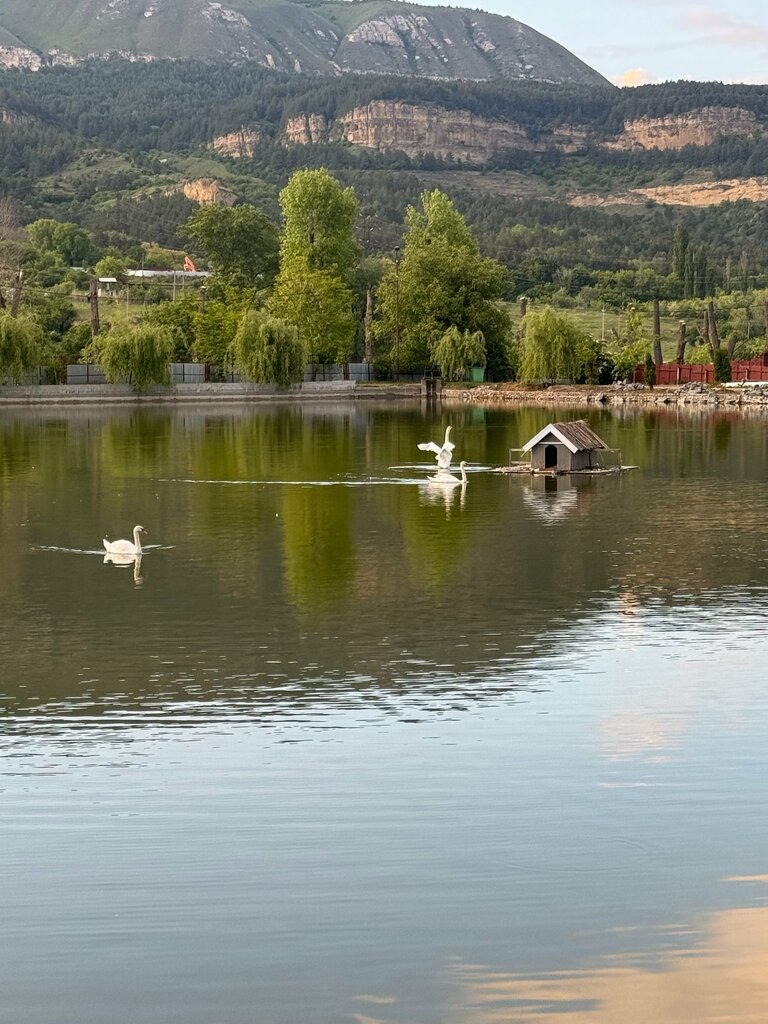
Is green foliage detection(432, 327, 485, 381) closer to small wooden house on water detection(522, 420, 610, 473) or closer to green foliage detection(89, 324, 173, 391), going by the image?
green foliage detection(89, 324, 173, 391)

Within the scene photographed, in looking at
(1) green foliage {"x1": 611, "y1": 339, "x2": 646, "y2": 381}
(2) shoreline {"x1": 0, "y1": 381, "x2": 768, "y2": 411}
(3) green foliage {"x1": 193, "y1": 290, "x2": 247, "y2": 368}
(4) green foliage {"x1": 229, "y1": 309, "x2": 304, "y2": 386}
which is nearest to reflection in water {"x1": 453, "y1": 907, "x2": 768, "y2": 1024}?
(2) shoreline {"x1": 0, "y1": 381, "x2": 768, "y2": 411}

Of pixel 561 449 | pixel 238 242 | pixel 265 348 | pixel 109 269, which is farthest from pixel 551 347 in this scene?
pixel 109 269

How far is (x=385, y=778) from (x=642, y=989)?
4561 mm

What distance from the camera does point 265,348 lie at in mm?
100875

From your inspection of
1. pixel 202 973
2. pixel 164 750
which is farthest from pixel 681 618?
pixel 202 973

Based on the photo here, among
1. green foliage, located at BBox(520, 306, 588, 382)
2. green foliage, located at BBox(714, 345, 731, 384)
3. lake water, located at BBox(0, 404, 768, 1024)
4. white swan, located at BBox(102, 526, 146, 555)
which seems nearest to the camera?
lake water, located at BBox(0, 404, 768, 1024)

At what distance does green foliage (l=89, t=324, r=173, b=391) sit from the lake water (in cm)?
6735

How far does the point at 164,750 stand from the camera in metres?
14.1

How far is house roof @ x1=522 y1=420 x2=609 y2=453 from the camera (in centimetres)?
4334

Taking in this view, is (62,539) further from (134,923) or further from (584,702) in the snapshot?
(134,923)

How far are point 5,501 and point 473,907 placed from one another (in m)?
28.0

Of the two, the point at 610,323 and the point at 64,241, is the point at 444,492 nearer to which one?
the point at 610,323

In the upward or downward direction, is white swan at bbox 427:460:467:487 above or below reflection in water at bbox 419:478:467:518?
above

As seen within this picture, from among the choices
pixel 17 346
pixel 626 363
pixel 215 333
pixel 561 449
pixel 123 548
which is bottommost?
pixel 123 548
